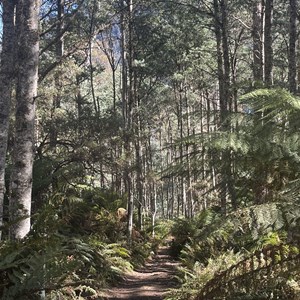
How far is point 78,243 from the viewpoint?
7.09m

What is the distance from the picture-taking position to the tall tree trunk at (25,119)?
6.39m

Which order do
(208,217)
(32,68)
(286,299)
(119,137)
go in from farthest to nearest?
(208,217), (119,137), (32,68), (286,299)

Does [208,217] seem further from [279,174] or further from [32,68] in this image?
[279,174]

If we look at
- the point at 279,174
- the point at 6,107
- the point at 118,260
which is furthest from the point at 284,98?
the point at 118,260

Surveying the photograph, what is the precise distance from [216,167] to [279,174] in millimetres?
641

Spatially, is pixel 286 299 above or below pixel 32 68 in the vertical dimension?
below

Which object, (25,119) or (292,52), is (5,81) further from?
(292,52)

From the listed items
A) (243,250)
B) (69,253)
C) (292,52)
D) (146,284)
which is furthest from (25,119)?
(292,52)

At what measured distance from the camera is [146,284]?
9.35 metres

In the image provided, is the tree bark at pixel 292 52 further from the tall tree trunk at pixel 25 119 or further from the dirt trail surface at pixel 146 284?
the tall tree trunk at pixel 25 119

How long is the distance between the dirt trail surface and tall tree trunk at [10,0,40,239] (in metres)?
→ 2.52

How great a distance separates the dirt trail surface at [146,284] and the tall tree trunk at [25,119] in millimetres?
2516

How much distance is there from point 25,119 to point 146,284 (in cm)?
494

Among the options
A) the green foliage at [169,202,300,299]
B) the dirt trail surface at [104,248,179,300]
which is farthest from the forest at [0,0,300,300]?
the dirt trail surface at [104,248,179,300]
